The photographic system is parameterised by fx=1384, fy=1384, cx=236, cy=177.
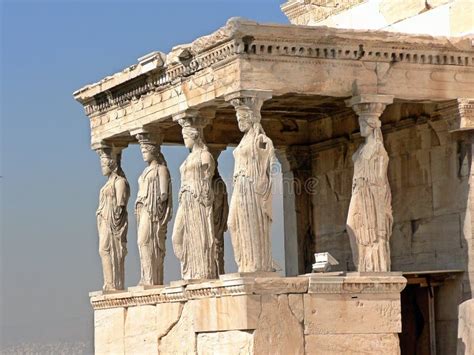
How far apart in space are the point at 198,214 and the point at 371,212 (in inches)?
77.7

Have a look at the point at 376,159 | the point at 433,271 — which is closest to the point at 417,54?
the point at 376,159

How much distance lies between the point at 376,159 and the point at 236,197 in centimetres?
169

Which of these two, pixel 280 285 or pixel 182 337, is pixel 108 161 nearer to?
pixel 182 337

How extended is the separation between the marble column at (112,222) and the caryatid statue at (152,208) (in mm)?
984

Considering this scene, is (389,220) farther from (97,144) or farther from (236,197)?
(97,144)

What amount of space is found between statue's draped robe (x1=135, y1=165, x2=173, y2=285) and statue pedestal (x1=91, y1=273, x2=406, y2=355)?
59.2 inches

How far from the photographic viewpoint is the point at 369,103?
50.0ft

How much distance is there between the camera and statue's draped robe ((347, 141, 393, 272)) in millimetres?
15148

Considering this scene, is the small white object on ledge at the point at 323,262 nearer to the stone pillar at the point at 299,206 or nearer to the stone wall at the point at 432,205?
the stone wall at the point at 432,205

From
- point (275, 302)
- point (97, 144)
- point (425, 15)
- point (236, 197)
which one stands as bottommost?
point (275, 302)

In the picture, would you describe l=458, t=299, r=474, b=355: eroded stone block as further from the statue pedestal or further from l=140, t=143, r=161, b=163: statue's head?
l=140, t=143, r=161, b=163: statue's head

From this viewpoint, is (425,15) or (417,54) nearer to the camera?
(417,54)

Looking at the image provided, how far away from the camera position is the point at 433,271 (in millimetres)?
16188

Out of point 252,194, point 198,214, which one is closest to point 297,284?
point 252,194
